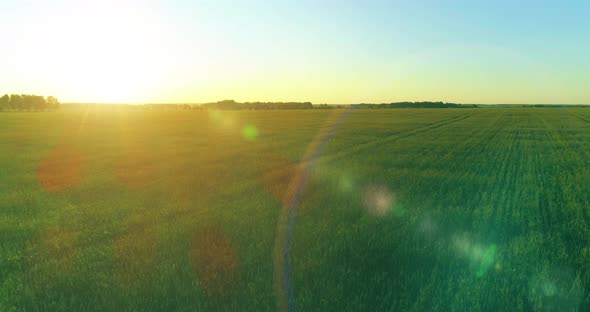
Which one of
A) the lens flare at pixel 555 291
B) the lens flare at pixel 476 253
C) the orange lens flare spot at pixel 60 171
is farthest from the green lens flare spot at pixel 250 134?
the lens flare at pixel 555 291

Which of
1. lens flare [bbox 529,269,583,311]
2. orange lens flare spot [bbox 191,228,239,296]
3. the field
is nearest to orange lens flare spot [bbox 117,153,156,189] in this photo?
the field

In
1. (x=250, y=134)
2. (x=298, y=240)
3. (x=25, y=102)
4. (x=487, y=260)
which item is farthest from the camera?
(x=25, y=102)

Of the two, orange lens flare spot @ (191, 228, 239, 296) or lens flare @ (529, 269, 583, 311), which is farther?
orange lens flare spot @ (191, 228, 239, 296)

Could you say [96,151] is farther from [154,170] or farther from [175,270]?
[175,270]

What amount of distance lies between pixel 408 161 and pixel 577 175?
6.35 metres

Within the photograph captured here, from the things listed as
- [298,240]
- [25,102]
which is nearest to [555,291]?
[298,240]

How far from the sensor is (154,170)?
1495 centimetres

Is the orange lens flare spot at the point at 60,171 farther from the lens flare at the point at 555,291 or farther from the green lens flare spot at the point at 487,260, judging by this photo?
the lens flare at the point at 555,291

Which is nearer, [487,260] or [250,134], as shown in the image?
[487,260]

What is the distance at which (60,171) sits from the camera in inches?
582

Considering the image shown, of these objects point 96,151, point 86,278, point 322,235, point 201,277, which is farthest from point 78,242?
point 96,151

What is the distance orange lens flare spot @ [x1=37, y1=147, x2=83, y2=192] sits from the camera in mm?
12172

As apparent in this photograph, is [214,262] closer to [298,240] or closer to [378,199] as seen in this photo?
[298,240]

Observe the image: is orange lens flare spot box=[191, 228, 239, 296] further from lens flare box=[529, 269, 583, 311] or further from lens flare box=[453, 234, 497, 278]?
lens flare box=[529, 269, 583, 311]
